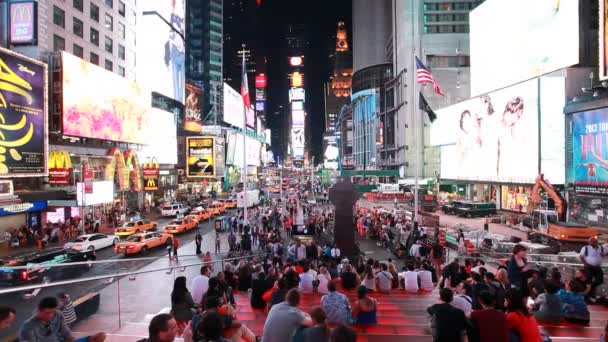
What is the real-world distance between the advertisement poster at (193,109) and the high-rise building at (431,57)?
4250 cm

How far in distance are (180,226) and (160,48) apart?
33.0 metres

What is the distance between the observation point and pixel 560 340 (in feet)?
22.5

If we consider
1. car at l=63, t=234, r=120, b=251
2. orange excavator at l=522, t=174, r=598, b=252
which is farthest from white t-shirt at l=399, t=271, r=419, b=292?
car at l=63, t=234, r=120, b=251

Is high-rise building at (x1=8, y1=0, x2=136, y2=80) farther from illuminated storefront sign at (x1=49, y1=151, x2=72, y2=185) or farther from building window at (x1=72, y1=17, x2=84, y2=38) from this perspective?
illuminated storefront sign at (x1=49, y1=151, x2=72, y2=185)

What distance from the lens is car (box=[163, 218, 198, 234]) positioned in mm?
31453

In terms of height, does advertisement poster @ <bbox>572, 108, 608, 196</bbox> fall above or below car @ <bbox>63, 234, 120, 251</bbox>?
above

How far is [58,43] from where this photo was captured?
36.1 meters

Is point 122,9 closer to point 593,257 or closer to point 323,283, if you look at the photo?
point 323,283

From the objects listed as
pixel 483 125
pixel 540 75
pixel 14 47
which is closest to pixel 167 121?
pixel 14 47

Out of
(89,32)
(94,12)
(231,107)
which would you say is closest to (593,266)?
(89,32)

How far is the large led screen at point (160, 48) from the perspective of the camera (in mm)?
52781

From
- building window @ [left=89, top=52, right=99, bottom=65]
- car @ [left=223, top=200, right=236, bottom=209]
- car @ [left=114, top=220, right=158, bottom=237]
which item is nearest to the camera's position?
car @ [left=114, top=220, right=158, bottom=237]

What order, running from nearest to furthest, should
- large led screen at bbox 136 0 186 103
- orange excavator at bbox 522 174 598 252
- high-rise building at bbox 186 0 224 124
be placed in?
1. orange excavator at bbox 522 174 598 252
2. large led screen at bbox 136 0 186 103
3. high-rise building at bbox 186 0 224 124

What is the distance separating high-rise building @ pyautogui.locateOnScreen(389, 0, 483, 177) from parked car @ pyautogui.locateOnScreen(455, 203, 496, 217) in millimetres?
33209
